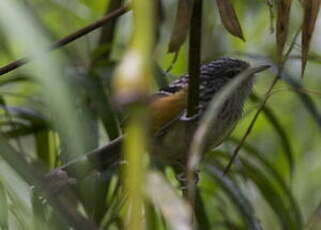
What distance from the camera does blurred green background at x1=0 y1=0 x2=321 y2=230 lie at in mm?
1282

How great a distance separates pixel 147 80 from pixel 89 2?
2.57 metres

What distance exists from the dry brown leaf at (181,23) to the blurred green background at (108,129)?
141mm

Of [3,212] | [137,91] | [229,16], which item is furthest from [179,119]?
[137,91]

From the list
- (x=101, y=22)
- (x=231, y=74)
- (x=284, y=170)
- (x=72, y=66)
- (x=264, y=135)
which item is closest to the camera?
(x=101, y=22)

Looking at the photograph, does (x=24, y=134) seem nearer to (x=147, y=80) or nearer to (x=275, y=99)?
(x=275, y=99)

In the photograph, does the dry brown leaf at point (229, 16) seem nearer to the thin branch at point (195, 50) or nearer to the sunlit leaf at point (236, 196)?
the thin branch at point (195, 50)

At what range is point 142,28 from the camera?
0.88 meters

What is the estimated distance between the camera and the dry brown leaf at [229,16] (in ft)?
5.77

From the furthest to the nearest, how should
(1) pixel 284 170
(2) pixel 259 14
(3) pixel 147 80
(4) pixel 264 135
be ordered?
(2) pixel 259 14, (4) pixel 264 135, (1) pixel 284 170, (3) pixel 147 80

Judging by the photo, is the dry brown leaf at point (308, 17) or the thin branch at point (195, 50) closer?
the thin branch at point (195, 50)

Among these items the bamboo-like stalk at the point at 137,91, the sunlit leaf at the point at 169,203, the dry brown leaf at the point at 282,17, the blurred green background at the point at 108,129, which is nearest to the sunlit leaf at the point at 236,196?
the blurred green background at the point at 108,129

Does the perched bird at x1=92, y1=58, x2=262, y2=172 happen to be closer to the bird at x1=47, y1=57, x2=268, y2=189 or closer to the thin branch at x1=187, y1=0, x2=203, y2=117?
the bird at x1=47, y1=57, x2=268, y2=189

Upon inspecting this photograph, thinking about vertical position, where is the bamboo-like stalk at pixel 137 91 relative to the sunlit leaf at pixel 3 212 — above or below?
above

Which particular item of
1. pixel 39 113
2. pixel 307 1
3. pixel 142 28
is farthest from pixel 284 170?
pixel 142 28
